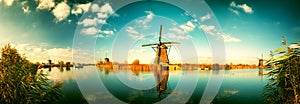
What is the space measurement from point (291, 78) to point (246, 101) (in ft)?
28.0

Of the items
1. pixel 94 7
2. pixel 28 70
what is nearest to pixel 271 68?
pixel 28 70

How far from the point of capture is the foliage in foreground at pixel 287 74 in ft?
15.2

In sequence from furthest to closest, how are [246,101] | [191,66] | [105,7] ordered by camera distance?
[191,66] < [105,7] < [246,101]

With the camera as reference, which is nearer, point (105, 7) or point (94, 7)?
point (94, 7)

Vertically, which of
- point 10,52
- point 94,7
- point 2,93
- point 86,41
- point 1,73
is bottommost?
point 2,93

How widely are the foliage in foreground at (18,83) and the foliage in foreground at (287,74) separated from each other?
4167mm

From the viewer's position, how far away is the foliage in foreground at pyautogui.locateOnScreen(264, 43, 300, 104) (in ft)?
15.2

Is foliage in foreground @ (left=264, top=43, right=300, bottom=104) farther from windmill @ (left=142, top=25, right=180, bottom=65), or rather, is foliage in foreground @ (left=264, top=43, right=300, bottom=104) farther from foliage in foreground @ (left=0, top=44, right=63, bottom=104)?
windmill @ (left=142, top=25, right=180, bottom=65)

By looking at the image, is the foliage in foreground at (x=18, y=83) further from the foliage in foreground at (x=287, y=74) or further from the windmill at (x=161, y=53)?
the windmill at (x=161, y=53)

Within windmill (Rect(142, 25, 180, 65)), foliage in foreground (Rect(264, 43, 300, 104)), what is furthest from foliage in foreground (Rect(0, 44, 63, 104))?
windmill (Rect(142, 25, 180, 65))

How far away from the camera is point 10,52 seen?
4.33m

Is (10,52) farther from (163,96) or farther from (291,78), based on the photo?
(163,96)

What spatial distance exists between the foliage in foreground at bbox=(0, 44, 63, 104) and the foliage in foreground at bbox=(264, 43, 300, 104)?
13.7 feet

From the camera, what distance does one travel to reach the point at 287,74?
4.67 m
